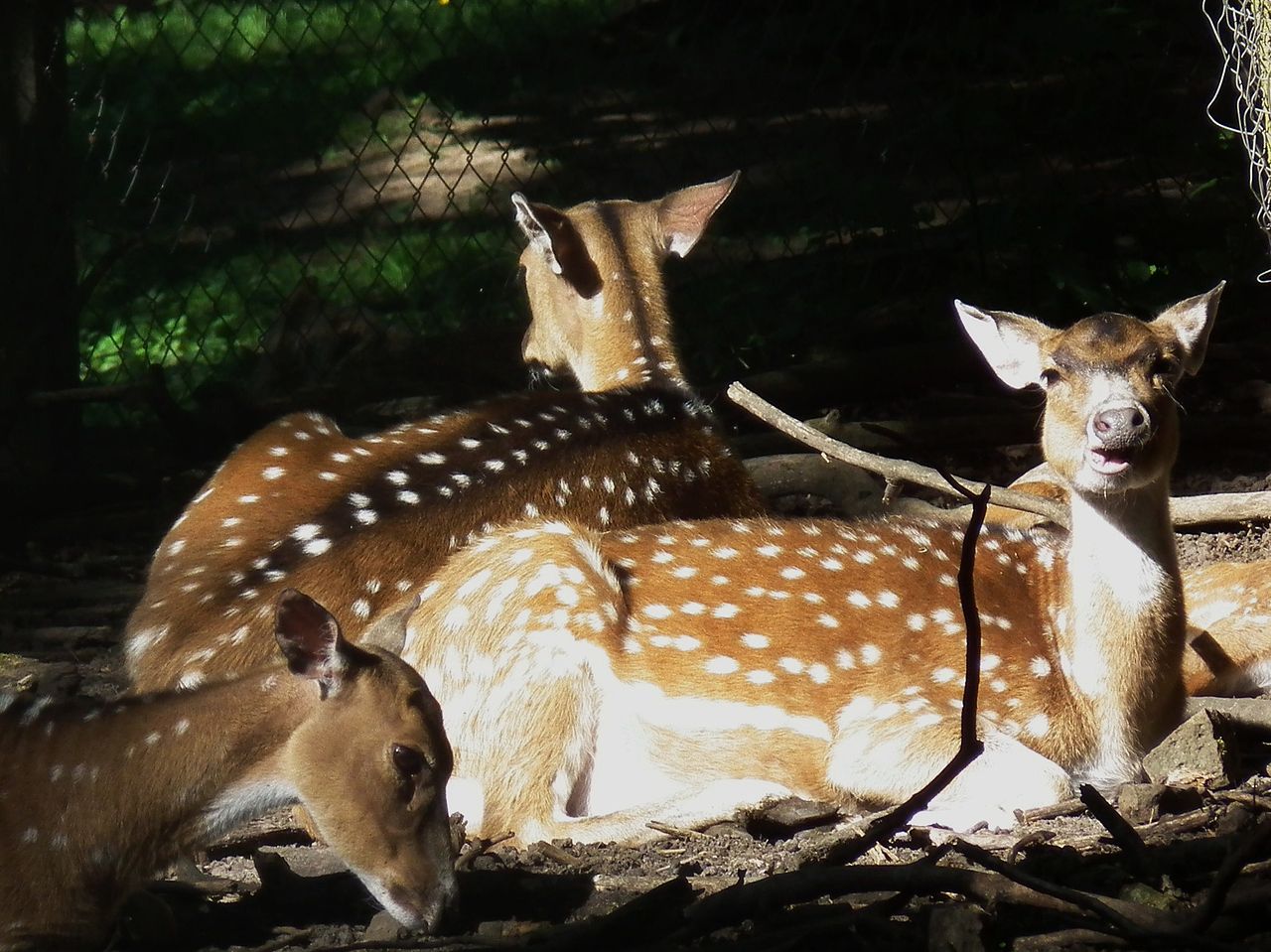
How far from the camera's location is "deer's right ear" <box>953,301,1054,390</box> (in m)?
4.97

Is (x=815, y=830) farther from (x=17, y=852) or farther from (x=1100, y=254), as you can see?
(x=1100, y=254)

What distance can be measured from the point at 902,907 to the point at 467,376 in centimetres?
515

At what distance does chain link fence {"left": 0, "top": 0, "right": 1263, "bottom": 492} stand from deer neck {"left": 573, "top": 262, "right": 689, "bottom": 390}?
1.32 m

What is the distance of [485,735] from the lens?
15.5 feet

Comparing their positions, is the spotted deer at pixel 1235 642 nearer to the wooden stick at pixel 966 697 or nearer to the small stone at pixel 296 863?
the wooden stick at pixel 966 697

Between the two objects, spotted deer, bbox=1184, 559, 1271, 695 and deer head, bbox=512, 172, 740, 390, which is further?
deer head, bbox=512, 172, 740, 390

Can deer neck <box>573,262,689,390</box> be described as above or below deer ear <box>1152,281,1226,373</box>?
above

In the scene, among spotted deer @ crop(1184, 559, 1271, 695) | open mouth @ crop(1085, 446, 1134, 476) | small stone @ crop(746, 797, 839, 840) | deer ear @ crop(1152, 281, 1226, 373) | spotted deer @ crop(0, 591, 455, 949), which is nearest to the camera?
spotted deer @ crop(0, 591, 455, 949)

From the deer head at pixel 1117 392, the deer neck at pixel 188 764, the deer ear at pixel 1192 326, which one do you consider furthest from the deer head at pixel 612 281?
the deer neck at pixel 188 764

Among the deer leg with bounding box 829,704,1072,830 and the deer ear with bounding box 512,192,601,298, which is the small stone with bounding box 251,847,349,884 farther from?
the deer ear with bounding box 512,192,601,298

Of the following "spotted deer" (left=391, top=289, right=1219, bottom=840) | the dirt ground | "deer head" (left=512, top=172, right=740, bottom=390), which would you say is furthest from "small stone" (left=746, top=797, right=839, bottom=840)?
"deer head" (left=512, top=172, right=740, bottom=390)

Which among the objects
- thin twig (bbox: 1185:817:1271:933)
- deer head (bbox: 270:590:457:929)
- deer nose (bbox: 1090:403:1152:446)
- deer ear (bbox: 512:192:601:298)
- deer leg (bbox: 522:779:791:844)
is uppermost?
deer ear (bbox: 512:192:601:298)

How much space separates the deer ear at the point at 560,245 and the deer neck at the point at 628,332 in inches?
2.6

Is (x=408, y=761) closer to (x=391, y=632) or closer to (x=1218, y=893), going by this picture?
(x=391, y=632)
